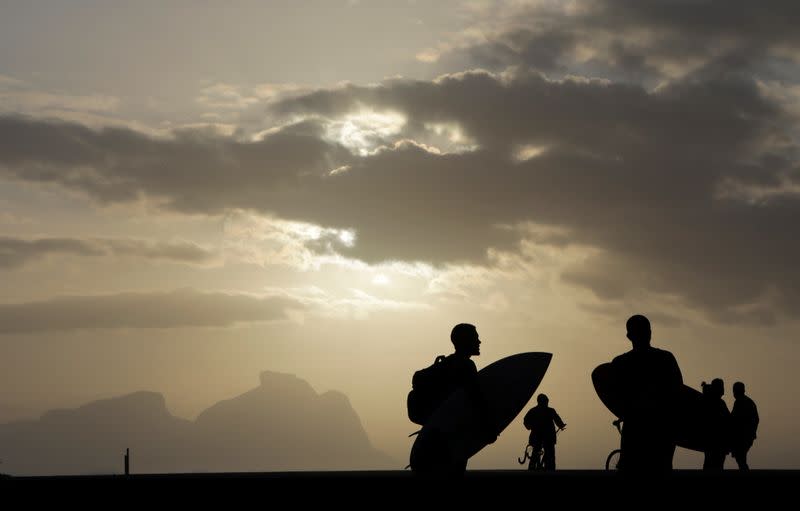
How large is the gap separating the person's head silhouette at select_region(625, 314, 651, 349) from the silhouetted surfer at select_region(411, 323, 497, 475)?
1483mm

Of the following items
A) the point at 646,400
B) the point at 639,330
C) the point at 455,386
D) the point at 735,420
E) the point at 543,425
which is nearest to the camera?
the point at 646,400

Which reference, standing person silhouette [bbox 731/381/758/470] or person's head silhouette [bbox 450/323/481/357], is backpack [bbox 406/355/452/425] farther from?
standing person silhouette [bbox 731/381/758/470]

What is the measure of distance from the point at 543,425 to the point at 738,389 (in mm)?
5744

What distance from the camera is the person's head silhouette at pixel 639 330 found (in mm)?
11312

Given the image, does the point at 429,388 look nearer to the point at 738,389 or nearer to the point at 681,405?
the point at 681,405

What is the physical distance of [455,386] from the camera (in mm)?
11242

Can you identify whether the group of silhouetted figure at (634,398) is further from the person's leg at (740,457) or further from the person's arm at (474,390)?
the person's leg at (740,457)

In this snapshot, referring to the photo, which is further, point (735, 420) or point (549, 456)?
point (549, 456)

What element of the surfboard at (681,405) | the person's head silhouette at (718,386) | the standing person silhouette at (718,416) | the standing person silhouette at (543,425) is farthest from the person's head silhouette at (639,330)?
the standing person silhouette at (543,425)

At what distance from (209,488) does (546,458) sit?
565 inches

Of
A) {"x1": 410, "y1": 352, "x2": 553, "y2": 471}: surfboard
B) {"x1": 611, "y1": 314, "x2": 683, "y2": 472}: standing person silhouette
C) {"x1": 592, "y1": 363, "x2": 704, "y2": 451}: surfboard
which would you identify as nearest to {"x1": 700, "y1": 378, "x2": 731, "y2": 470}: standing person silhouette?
{"x1": 410, "y1": 352, "x2": 553, "y2": 471}: surfboard

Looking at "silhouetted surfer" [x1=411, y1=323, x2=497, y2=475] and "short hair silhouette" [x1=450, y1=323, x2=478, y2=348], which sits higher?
"short hair silhouette" [x1=450, y1=323, x2=478, y2=348]


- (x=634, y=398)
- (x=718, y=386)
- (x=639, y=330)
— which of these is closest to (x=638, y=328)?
(x=639, y=330)

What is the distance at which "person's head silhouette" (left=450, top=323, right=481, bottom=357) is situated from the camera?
1119 centimetres
